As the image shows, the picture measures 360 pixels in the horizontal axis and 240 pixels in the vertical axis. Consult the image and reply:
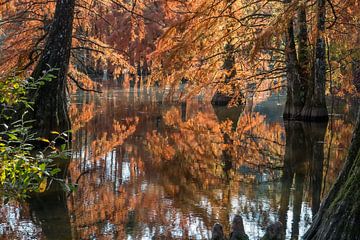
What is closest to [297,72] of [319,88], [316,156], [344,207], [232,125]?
[319,88]

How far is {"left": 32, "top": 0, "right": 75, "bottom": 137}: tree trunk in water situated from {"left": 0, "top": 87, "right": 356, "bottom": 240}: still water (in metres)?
0.75

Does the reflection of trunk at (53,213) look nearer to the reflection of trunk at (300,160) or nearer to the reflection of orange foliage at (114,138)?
the reflection of trunk at (300,160)

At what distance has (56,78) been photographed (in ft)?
30.8

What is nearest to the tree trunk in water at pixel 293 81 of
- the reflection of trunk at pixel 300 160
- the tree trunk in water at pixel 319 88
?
the tree trunk in water at pixel 319 88

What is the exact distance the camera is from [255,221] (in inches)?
200

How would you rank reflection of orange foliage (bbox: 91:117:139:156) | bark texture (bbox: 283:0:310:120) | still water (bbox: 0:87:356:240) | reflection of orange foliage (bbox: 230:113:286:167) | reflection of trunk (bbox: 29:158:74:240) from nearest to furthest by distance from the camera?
reflection of trunk (bbox: 29:158:74:240) < still water (bbox: 0:87:356:240) < reflection of orange foliage (bbox: 230:113:286:167) < reflection of orange foliage (bbox: 91:117:139:156) < bark texture (bbox: 283:0:310:120)

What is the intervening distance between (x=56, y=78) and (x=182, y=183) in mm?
3777

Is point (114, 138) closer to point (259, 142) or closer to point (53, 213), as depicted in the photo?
point (259, 142)

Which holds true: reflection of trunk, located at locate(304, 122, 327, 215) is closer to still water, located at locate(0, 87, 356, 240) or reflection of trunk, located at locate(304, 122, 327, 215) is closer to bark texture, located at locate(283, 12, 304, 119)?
still water, located at locate(0, 87, 356, 240)

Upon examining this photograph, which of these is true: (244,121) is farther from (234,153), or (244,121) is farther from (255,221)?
(255,221)

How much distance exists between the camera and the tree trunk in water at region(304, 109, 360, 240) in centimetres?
337

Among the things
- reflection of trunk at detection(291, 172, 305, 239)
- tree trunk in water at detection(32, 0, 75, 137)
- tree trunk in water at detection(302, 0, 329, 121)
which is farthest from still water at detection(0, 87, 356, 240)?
tree trunk in water at detection(302, 0, 329, 121)

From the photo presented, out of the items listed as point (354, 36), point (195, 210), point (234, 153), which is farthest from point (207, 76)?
point (195, 210)

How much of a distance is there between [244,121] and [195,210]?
1103cm
